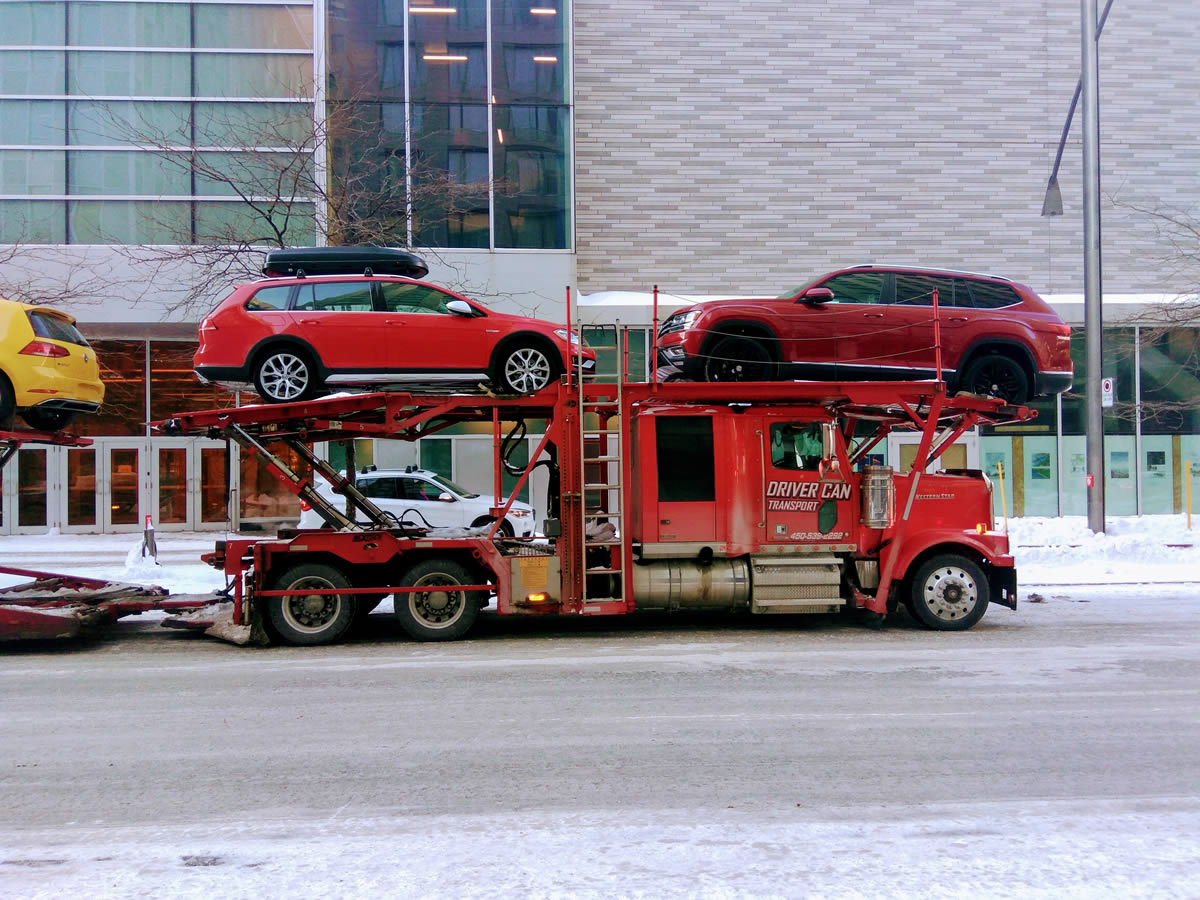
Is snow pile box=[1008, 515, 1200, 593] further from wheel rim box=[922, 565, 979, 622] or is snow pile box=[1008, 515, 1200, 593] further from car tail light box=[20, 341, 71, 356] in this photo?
car tail light box=[20, 341, 71, 356]

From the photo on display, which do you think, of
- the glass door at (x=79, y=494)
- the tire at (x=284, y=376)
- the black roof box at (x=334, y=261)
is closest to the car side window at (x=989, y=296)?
the black roof box at (x=334, y=261)

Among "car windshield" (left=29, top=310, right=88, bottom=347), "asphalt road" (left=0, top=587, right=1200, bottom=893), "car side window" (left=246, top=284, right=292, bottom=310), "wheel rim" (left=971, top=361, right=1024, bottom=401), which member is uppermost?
"car side window" (left=246, top=284, right=292, bottom=310)

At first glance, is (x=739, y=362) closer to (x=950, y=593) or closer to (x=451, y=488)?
(x=950, y=593)

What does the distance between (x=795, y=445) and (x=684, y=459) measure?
1218mm

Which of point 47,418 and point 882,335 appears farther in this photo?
point 882,335

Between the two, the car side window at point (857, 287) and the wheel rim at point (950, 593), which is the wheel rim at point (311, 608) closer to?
the wheel rim at point (950, 593)

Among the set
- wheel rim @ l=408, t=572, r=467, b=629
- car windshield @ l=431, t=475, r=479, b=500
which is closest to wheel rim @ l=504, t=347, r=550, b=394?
wheel rim @ l=408, t=572, r=467, b=629

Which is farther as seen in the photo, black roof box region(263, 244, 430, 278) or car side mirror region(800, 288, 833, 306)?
car side mirror region(800, 288, 833, 306)

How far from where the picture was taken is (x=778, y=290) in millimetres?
23625

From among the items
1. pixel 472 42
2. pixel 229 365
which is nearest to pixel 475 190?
pixel 472 42

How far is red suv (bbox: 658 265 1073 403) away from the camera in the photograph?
34.6 feet

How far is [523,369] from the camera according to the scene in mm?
10375

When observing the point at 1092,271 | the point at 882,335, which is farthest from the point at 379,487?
the point at 1092,271

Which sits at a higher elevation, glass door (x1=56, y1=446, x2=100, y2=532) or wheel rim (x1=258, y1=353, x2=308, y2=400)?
wheel rim (x1=258, y1=353, x2=308, y2=400)
